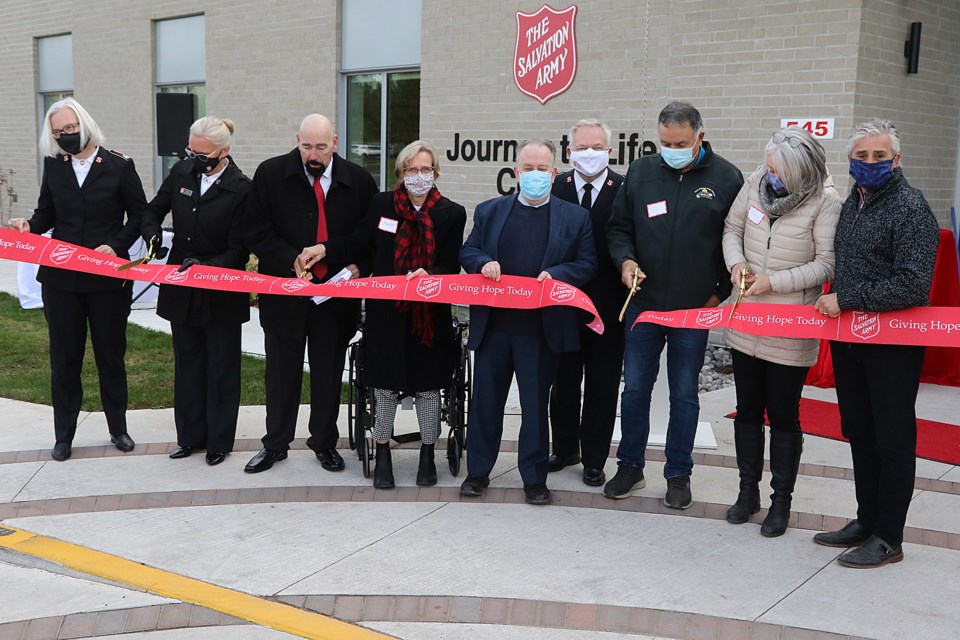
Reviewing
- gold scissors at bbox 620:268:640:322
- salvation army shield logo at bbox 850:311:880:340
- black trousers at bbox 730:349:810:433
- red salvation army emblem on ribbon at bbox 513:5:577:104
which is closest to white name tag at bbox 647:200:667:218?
gold scissors at bbox 620:268:640:322

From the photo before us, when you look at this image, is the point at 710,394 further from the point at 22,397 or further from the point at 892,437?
the point at 22,397

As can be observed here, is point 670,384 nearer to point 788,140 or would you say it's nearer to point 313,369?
point 788,140

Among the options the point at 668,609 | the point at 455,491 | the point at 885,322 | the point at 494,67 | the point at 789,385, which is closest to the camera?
the point at 668,609

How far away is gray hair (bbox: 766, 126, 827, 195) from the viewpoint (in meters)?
4.50

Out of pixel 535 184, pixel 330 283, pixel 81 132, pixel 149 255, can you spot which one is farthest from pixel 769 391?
pixel 81 132

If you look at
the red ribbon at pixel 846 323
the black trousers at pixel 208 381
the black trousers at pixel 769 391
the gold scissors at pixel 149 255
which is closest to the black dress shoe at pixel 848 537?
the black trousers at pixel 769 391

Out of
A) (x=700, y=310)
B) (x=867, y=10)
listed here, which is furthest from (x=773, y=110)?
(x=700, y=310)

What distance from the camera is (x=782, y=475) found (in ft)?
16.0

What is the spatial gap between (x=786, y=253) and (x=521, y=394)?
1586 mm

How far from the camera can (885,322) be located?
173 inches

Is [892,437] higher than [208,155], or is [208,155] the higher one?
[208,155]

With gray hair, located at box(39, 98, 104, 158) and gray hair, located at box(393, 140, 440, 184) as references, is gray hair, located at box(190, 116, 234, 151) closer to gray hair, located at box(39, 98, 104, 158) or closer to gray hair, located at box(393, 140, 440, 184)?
gray hair, located at box(39, 98, 104, 158)

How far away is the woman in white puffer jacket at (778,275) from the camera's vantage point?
4.57 m

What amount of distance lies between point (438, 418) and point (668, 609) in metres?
2.00
